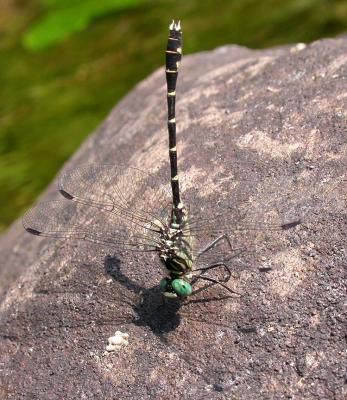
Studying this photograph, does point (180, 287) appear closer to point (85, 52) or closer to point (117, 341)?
point (117, 341)

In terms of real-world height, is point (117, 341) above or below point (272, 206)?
below

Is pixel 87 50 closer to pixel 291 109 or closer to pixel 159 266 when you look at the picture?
pixel 291 109

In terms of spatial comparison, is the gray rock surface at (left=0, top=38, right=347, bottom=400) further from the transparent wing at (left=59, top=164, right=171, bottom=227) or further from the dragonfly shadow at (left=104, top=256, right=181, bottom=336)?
the transparent wing at (left=59, top=164, right=171, bottom=227)

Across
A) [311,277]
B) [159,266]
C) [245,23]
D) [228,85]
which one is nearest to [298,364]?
[311,277]

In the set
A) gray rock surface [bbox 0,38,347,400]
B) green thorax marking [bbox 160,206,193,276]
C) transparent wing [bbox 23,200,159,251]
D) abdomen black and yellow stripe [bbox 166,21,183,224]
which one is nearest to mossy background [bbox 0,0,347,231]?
gray rock surface [bbox 0,38,347,400]

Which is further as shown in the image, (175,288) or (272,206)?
(272,206)

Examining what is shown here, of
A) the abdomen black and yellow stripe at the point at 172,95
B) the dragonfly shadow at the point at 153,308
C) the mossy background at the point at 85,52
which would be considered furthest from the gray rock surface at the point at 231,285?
the mossy background at the point at 85,52

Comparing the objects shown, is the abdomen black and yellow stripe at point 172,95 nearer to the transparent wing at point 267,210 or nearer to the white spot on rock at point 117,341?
the transparent wing at point 267,210

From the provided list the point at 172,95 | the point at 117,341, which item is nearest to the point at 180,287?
the point at 117,341
